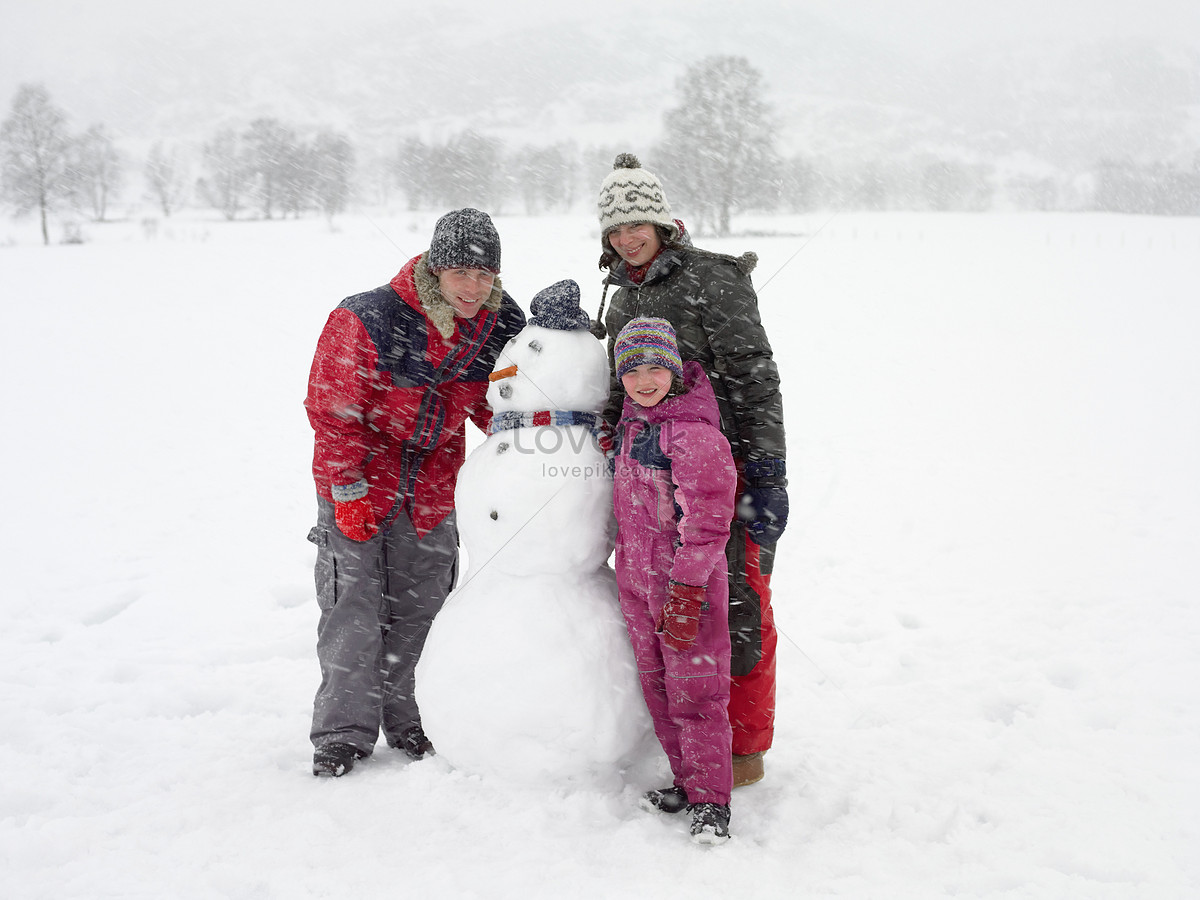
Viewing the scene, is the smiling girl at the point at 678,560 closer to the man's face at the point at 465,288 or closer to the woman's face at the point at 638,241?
the woman's face at the point at 638,241

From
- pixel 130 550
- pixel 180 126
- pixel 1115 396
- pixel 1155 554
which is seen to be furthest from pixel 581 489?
pixel 180 126

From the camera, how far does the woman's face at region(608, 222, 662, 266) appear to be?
266 cm

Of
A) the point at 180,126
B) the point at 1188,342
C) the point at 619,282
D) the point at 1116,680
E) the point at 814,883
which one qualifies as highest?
the point at 180,126

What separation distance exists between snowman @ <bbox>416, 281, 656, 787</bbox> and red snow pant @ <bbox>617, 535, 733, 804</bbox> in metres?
0.07

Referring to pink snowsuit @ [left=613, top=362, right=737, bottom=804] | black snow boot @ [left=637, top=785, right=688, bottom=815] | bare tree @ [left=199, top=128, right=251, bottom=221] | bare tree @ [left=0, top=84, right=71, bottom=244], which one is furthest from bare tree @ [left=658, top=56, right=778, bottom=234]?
bare tree @ [left=199, top=128, right=251, bottom=221]

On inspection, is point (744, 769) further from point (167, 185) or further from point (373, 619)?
point (167, 185)

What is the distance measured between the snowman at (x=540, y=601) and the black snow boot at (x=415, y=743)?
394 mm

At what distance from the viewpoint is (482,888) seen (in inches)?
78.0

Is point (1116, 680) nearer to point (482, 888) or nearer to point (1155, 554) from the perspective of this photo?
point (1155, 554)

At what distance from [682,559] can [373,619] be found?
1.32m

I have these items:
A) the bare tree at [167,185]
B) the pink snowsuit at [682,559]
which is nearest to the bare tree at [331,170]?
the bare tree at [167,185]

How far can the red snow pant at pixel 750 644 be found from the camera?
259cm

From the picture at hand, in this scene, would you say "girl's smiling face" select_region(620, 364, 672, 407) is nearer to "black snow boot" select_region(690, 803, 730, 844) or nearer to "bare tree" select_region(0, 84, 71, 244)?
"black snow boot" select_region(690, 803, 730, 844)

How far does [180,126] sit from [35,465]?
208 meters
